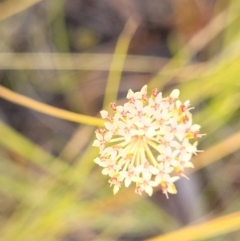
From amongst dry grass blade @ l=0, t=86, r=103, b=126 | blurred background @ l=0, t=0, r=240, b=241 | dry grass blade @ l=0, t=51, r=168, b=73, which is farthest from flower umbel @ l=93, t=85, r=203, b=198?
dry grass blade @ l=0, t=51, r=168, b=73

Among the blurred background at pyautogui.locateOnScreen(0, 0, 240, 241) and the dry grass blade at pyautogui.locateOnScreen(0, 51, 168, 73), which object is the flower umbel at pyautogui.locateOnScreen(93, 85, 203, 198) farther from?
the dry grass blade at pyautogui.locateOnScreen(0, 51, 168, 73)

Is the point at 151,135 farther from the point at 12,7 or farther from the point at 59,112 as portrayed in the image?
the point at 12,7

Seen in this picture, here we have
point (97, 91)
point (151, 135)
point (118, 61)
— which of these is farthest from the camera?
point (97, 91)

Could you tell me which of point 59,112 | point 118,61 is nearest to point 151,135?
point 59,112

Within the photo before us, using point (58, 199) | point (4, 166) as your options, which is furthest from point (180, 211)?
point (4, 166)

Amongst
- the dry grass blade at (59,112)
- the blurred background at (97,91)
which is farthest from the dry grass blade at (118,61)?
the dry grass blade at (59,112)

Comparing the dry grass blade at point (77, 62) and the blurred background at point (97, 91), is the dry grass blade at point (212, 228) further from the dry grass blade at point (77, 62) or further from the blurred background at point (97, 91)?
the dry grass blade at point (77, 62)
